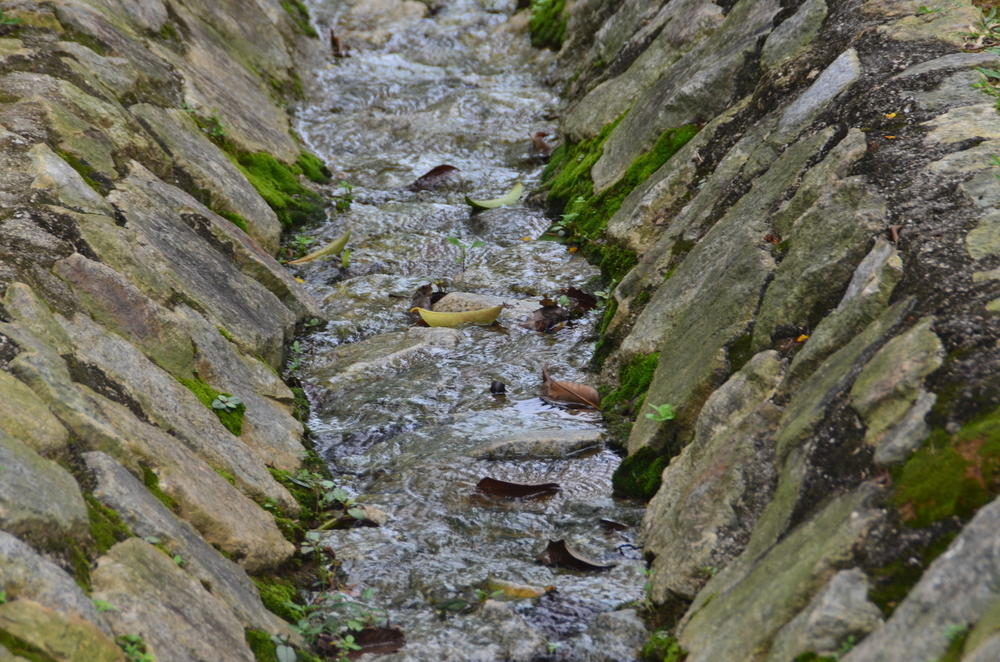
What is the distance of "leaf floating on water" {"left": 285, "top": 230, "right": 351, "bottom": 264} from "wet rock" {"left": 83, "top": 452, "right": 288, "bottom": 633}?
393cm

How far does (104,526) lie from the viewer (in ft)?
9.41

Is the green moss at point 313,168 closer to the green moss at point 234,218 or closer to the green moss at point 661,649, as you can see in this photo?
→ the green moss at point 234,218

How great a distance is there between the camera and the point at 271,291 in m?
6.14

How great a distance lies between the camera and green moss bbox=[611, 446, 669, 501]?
4.24m

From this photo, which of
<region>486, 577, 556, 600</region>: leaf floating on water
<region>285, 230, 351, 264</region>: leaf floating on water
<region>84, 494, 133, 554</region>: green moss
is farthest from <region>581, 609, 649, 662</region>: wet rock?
<region>285, 230, 351, 264</region>: leaf floating on water

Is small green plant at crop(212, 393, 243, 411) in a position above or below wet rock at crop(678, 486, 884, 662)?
below

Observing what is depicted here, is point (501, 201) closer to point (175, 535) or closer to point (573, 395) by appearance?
point (573, 395)

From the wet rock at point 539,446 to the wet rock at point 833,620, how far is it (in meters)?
2.17

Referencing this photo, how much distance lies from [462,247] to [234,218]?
178 centimetres

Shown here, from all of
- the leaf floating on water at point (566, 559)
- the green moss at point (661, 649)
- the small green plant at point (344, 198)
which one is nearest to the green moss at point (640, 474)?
the leaf floating on water at point (566, 559)

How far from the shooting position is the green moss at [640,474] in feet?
13.9

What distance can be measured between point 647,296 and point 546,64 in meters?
6.67

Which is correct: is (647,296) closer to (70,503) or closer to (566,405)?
(566,405)

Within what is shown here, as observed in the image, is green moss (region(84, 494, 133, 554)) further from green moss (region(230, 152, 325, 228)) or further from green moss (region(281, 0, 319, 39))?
green moss (region(281, 0, 319, 39))
